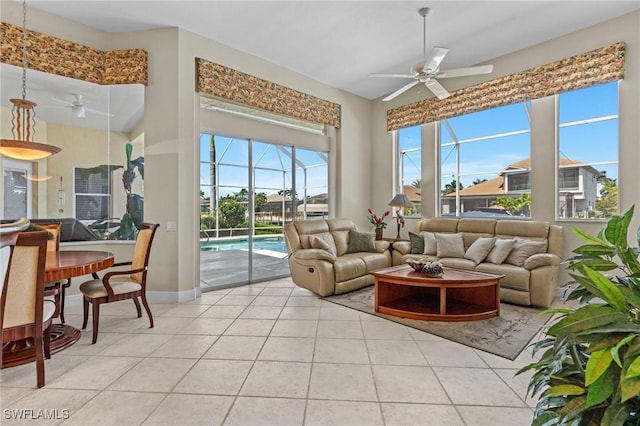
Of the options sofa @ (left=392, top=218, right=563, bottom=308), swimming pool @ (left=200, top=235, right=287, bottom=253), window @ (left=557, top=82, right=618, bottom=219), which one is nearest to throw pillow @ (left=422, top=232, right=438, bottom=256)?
sofa @ (left=392, top=218, right=563, bottom=308)

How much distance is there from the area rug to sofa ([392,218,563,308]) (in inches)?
11.7

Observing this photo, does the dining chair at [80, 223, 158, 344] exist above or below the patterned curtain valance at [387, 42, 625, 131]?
below

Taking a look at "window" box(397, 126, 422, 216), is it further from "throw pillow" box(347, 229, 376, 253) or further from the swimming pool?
the swimming pool

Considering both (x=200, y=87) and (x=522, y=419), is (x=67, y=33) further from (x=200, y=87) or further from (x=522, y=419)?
(x=522, y=419)

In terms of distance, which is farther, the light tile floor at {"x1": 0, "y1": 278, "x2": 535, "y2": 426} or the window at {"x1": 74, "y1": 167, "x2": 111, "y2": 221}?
the window at {"x1": 74, "y1": 167, "x2": 111, "y2": 221}

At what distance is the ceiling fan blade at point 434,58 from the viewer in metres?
3.18

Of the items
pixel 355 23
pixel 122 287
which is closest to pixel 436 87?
pixel 355 23

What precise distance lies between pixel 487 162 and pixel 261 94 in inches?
158

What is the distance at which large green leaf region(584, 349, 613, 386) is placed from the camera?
0.74 meters

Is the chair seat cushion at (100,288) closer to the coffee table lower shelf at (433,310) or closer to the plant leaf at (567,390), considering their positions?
the coffee table lower shelf at (433,310)

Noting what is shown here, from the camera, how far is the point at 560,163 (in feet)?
14.4

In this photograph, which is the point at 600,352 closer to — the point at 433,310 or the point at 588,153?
the point at 433,310

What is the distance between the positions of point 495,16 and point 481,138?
2.01m

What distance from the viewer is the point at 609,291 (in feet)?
2.75
